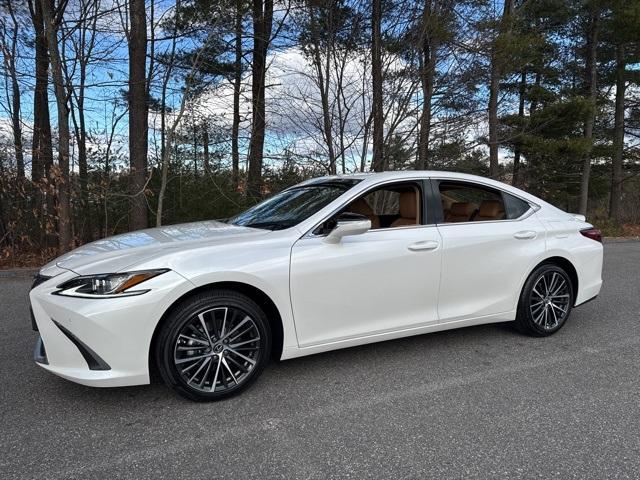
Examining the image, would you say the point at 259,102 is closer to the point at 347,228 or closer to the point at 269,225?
the point at 269,225

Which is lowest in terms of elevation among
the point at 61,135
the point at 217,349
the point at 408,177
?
the point at 217,349

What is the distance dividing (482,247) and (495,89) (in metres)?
10.3

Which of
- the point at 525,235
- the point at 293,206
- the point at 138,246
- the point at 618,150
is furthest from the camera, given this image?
the point at 618,150

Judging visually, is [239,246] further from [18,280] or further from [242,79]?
[242,79]

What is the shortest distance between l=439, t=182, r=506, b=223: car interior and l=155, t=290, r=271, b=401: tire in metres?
2.02

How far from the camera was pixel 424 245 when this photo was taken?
146 inches

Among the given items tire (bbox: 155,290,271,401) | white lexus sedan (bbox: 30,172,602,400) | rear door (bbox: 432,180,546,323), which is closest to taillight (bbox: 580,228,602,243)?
white lexus sedan (bbox: 30,172,602,400)

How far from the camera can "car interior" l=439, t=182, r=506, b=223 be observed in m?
4.23

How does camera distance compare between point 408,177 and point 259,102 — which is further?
point 259,102

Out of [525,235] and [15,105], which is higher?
[15,105]

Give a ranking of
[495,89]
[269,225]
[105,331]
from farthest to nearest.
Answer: [495,89], [269,225], [105,331]

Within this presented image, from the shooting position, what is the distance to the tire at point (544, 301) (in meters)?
4.29

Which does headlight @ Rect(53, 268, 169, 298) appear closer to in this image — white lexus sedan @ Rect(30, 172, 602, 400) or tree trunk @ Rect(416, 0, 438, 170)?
white lexus sedan @ Rect(30, 172, 602, 400)

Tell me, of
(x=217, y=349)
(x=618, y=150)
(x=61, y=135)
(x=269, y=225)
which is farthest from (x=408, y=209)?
(x=618, y=150)
